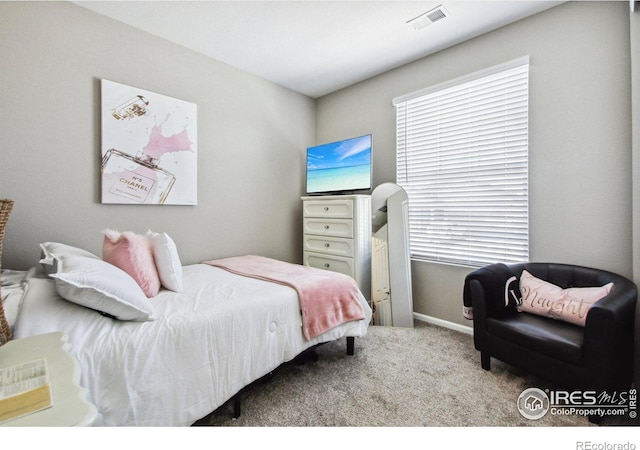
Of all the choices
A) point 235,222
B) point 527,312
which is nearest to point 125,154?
point 235,222

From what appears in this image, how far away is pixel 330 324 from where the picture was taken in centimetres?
196

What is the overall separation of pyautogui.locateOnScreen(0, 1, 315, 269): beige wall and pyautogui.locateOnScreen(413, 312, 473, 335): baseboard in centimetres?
175

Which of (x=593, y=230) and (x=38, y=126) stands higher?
(x=38, y=126)

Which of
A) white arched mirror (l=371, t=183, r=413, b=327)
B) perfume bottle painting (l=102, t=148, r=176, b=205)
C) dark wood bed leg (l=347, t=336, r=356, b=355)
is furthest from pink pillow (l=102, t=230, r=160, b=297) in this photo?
white arched mirror (l=371, t=183, r=413, b=327)

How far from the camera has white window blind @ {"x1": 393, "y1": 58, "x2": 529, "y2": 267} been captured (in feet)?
7.82

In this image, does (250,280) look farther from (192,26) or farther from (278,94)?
(278,94)

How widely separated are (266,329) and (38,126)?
2.14 m

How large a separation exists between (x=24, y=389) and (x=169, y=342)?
0.58 metres

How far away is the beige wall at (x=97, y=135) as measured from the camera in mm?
1957

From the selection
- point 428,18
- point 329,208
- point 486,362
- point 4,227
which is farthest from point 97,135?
point 486,362

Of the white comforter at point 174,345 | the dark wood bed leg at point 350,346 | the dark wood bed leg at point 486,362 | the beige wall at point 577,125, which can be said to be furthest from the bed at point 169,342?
the beige wall at point 577,125

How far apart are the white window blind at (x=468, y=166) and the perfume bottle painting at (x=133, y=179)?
237 cm

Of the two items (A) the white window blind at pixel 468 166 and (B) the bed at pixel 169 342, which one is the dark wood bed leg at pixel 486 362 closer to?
(A) the white window blind at pixel 468 166

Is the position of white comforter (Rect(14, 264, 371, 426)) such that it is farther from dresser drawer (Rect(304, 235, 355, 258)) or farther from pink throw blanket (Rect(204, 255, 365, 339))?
dresser drawer (Rect(304, 235, 355, 258))
